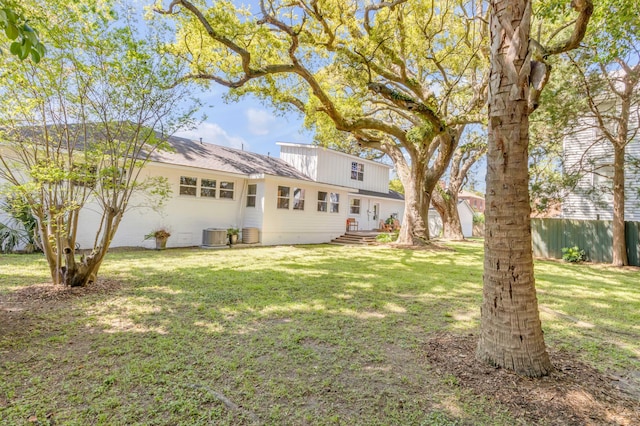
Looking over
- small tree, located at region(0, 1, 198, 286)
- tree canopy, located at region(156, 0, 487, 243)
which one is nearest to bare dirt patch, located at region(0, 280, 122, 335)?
small tree, located at region(0, 1, 198, 286)

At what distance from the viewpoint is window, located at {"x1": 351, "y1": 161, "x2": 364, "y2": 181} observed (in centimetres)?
1902

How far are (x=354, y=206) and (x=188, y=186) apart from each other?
36.2ft

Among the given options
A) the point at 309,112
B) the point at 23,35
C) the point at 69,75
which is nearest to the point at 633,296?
the point at 23,35

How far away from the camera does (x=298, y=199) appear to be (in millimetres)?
14852

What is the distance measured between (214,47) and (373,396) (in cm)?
1162

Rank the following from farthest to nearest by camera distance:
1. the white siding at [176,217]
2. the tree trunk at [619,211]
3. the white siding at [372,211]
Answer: the white siding at [372,211]
the white siding at [176,217]
the tree trunk at [619,211]

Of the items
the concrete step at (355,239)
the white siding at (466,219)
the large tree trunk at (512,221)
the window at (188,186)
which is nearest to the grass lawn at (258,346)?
the large tree trunk at (512,221)

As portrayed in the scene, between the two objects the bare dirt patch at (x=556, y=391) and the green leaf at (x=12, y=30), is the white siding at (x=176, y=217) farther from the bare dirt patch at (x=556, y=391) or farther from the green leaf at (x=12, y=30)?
the bare dirt patch at (x=556, y=391)

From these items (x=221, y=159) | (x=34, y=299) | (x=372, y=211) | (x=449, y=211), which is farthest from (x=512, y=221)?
(x=449, y=211)

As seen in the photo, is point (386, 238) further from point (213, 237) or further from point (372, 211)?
point (213, 237)

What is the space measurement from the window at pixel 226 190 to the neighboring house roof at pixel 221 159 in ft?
2.18

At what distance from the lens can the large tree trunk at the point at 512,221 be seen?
2.78 metres

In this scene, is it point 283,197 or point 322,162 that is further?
point 322,162

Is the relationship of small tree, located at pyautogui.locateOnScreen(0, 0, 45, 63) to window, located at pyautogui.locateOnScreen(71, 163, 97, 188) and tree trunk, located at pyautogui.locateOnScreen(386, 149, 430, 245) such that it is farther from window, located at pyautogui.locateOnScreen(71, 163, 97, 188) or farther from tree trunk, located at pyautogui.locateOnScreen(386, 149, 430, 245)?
tree trunk, located at pyautogui.locateOnScreen(386, 149, 430, 245)
